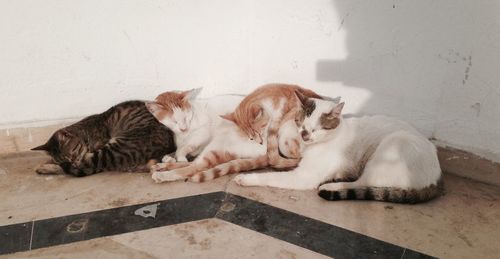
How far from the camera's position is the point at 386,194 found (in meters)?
2.38

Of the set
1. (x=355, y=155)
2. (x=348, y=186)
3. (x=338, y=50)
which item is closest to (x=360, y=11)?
(x=338, y=50)

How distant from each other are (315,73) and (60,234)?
6.53ft

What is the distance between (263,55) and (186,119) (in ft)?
2.75

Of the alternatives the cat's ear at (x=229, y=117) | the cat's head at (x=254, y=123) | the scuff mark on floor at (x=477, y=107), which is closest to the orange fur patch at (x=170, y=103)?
the cat's ear at (x=229, y=117)

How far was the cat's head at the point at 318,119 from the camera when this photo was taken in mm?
2510

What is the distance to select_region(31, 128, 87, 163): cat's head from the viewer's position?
2.76m

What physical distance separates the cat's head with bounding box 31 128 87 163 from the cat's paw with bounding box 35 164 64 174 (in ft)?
0.16

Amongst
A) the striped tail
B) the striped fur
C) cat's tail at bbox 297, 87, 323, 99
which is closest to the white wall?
cat's tail at bbox 297, 87, 323, 99

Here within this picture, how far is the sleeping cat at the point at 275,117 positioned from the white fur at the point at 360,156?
125 mm

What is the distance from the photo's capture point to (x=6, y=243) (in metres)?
2.17

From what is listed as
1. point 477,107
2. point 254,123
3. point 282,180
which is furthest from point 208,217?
point 477,107

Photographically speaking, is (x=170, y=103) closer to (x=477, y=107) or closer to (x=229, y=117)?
(x=229, y=117)

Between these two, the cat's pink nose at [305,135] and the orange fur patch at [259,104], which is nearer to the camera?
the cat's pink nose at [305,135]

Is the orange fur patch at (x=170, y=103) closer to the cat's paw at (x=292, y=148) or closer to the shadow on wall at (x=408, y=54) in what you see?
the cat's paw at (x=292, y=148)
